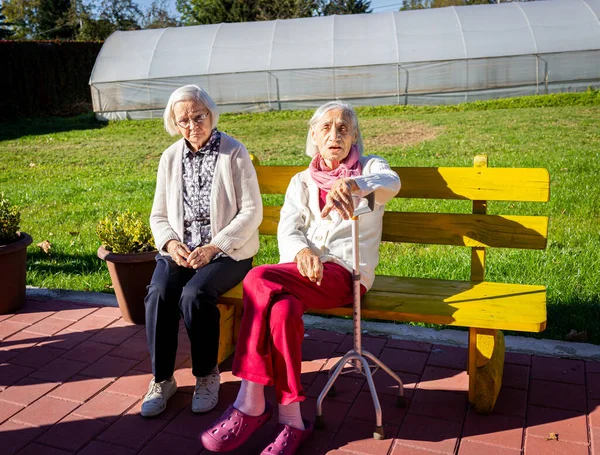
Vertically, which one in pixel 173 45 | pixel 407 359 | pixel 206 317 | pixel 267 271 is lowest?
pixel 407 359

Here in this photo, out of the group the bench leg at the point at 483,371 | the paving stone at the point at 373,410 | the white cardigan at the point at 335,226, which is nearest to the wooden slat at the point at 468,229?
the white cardigan at the point at 335,226

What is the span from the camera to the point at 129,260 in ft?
13.5

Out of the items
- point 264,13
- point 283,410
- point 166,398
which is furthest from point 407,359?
point 264,13

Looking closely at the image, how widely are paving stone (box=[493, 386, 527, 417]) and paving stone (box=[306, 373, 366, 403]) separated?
69 cm

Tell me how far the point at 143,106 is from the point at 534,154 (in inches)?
509

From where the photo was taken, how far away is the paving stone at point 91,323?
4230mm

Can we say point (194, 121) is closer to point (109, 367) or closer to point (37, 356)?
point (109, 367)

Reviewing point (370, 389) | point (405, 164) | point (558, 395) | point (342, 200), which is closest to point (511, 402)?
point (558, 395)

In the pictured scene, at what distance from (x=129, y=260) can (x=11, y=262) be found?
0.98 meters

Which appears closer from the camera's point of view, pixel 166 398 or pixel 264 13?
pixel 166 398

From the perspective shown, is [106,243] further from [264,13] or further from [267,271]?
[264,13]

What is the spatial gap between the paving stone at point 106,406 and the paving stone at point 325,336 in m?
1.17

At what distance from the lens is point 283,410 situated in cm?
279

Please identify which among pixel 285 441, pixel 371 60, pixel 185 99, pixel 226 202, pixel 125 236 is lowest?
pixel 285 441
